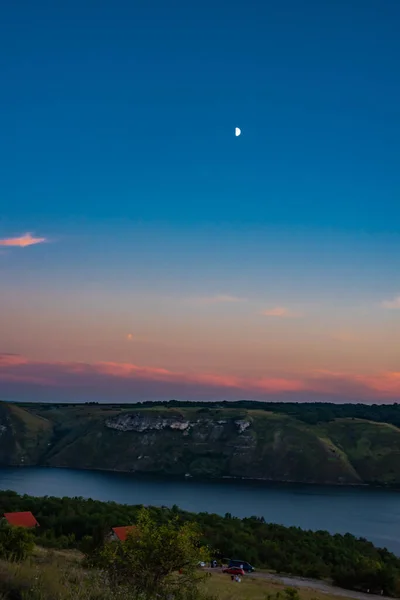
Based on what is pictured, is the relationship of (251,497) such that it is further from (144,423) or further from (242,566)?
(144,423)

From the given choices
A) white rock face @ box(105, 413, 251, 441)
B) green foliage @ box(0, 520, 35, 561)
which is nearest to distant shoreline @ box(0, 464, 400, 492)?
white rock face @ box(105, 413, 251, 441)

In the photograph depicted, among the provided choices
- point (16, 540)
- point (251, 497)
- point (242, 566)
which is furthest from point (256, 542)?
point (251, 497)

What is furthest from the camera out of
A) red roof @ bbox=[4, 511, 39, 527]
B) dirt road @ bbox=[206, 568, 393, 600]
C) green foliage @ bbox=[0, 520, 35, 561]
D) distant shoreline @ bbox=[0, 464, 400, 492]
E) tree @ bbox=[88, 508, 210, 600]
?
distant shoreline @ bbox=[0, 464, 400, 492]

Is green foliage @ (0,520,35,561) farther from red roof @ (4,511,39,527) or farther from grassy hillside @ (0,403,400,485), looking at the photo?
grassy hillside @ (0,403,400,485)

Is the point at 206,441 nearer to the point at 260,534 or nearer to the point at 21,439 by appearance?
the point at 21,439

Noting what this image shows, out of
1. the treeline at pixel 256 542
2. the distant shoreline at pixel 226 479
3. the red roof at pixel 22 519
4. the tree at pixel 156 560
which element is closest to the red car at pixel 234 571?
the treeline at pixel 256 542

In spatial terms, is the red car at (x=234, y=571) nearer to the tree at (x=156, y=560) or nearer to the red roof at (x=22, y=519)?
the red roof at (x=22, y=519)
